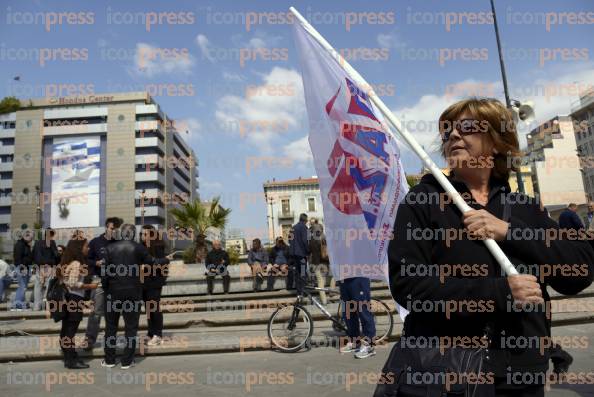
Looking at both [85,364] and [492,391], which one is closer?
[492,391]

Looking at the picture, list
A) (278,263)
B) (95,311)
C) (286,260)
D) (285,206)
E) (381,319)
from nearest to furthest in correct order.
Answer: (95,311) < (381,319) < (278,263) < (286,260) < (285,206)

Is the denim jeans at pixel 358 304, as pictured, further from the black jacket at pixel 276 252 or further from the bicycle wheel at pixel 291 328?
the black jacket at pixel 276 252

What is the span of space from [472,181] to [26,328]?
400 inches

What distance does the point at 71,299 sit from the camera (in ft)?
22.5

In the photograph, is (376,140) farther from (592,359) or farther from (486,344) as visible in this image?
(592,359)

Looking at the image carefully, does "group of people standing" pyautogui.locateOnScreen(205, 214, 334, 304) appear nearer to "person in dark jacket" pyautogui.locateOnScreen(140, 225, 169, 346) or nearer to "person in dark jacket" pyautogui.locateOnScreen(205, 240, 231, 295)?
"person in dark jacket" pyautogui.locateOnScreen(205, 240, 231, 295)

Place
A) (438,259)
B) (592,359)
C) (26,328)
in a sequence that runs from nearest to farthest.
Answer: (438,259) < (592,359) < (26,328)

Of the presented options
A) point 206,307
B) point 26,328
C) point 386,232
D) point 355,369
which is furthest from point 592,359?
point 26,328

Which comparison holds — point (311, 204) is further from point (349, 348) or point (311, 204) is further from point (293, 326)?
point (349, 348)

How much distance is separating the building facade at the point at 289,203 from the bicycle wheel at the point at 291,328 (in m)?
67.6

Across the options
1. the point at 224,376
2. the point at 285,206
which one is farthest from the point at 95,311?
the point at 285,206

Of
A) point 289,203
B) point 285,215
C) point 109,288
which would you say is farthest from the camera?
point 289,203

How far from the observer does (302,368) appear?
608 cm

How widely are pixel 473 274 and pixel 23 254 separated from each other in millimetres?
13306
